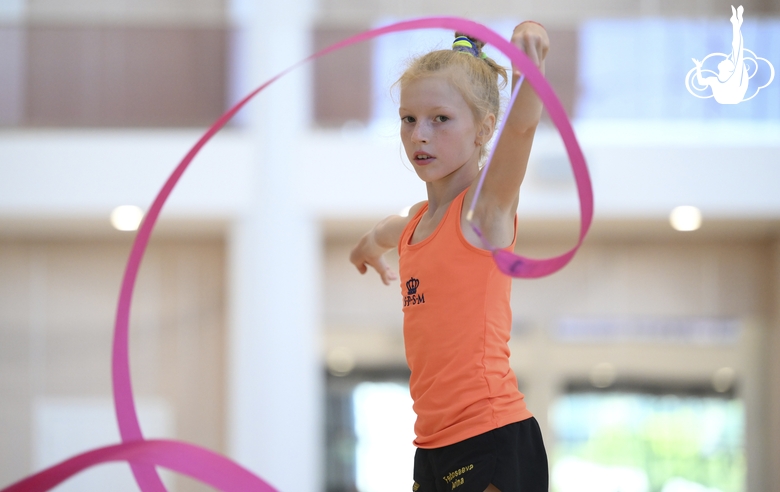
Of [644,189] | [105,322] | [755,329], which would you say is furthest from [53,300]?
[755,329]

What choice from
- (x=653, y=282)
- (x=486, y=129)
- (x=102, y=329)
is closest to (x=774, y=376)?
(x=653, y=282)

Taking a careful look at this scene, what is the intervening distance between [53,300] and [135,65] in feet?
4.40

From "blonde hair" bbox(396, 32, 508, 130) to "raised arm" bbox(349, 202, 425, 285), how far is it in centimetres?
23

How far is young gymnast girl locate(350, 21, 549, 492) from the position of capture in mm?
1069

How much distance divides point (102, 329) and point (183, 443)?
365 cm

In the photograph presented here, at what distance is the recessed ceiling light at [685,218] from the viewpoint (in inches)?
163

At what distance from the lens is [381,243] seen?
140 cm

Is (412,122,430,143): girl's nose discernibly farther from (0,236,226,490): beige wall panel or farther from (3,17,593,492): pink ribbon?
(0,236,226,490): beige wall panel

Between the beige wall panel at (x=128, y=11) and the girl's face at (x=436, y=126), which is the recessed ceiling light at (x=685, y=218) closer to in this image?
the beige wall panel at (x=128, y=11)

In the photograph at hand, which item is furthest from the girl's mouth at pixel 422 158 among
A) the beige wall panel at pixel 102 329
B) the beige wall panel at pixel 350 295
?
the beige wall panel at pixel 102 329

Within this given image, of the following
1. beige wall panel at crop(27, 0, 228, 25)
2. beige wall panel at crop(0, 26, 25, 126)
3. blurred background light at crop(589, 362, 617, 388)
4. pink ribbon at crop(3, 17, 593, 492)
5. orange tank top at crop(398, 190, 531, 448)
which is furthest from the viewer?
blurred background light at crop(589, 362, 617, 388)

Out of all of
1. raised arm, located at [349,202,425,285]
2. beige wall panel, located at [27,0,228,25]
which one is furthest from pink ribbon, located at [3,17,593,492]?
beige wall panel, located at [27,0,228,25]

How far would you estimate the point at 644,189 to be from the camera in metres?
4.11

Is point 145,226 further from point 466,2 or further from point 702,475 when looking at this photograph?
point 702,475
